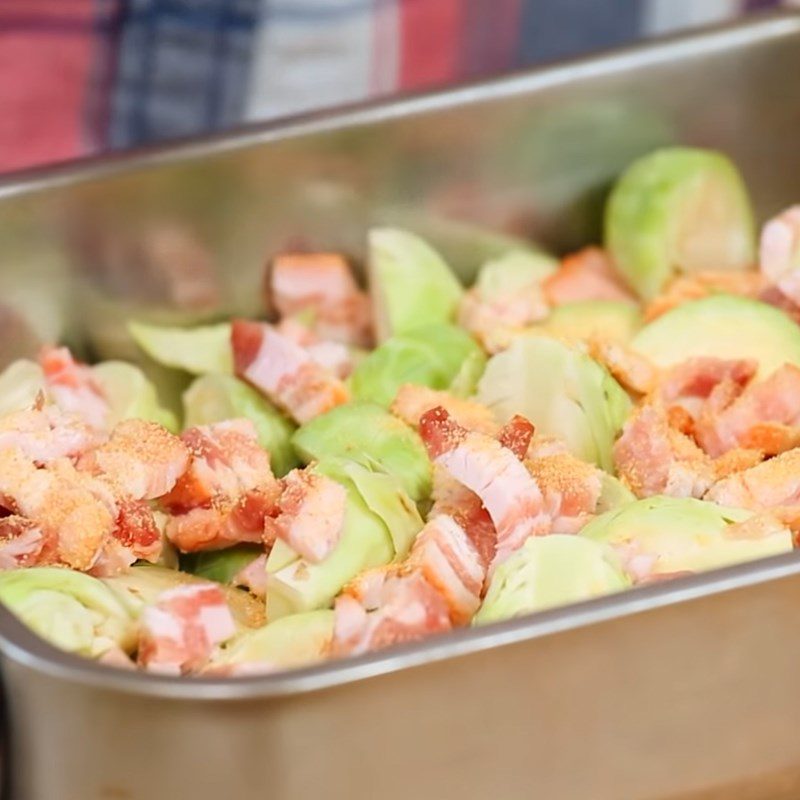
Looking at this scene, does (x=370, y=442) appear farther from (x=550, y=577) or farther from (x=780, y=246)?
(x=780, y=246)

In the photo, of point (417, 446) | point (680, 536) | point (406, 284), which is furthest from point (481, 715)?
point (406, 284)

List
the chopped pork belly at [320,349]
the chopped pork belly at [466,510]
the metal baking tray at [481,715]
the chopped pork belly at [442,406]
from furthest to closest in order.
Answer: the chopped pork belly at [320,349]
the chopped pork belly at [442,406]
the chopped pork belly at [466,510]
the metal baking tray at [481,715]

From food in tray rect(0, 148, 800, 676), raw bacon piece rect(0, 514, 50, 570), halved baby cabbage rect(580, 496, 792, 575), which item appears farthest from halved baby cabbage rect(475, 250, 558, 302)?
raw bacon piece rect(0, 514, 50, 570)

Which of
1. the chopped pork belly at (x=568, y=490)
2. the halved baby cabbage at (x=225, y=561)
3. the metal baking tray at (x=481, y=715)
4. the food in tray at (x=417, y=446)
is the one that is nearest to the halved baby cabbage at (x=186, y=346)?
the food in tray at (x=417, y=446)

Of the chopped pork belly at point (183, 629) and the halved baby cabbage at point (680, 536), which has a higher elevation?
the halved baby cabbage at point (680, 536)

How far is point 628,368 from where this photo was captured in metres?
1.08

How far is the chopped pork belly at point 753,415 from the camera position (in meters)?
1.02

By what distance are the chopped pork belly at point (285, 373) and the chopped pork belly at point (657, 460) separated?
209 millimetres

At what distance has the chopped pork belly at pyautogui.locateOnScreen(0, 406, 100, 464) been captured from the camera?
0.97 meters

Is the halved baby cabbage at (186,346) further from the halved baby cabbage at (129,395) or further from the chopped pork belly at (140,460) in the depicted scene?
the chopped pork belly at (140,460)

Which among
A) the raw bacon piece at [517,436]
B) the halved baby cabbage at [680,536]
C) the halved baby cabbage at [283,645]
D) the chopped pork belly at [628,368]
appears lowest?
the halved baby cabbage at [283,645]

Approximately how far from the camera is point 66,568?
34.7 inches

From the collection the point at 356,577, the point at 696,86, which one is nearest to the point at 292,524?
the point at 356,577

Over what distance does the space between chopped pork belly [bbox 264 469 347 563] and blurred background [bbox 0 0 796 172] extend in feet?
2.68
